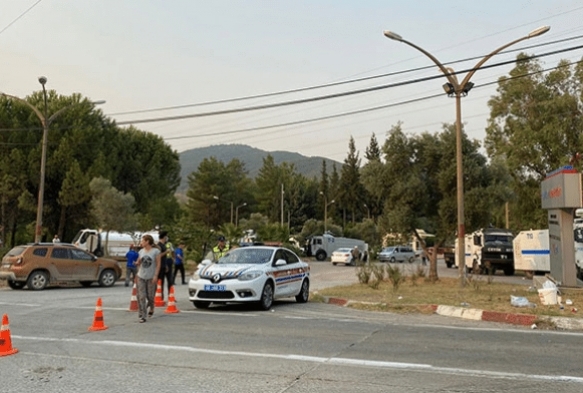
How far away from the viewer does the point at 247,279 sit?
1305 centimetres

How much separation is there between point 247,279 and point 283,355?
17.3ft

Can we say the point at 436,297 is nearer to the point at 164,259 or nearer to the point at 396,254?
the point at 164,259

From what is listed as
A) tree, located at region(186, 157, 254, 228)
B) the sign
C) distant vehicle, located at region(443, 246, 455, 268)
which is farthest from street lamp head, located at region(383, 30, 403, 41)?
tree, located at region(186, 157, 254, 228)

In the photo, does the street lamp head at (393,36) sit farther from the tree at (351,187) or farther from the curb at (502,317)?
the tree at (351,187)

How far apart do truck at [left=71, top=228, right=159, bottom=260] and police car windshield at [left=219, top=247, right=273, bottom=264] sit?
2719 centimetres

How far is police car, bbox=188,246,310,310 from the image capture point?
509 inches

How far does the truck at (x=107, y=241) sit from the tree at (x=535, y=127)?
25.0m

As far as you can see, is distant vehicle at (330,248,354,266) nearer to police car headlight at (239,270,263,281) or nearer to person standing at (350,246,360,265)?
person standing at (350,246,360,265)

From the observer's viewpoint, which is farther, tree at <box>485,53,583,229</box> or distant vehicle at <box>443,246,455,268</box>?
distant vehicle at <box>443,246,455,268</box>

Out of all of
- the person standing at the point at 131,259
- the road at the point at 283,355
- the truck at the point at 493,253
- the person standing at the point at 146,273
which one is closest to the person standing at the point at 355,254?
the truck at the point at 493,253

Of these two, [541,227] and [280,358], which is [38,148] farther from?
[280,358]

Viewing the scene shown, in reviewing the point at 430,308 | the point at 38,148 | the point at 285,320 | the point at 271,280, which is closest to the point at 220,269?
the point at 271,280

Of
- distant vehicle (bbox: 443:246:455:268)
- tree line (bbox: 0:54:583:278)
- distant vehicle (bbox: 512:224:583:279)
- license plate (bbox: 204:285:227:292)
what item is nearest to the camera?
license plate (bbox: 204:285:227:292)

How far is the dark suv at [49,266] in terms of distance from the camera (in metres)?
19.5
